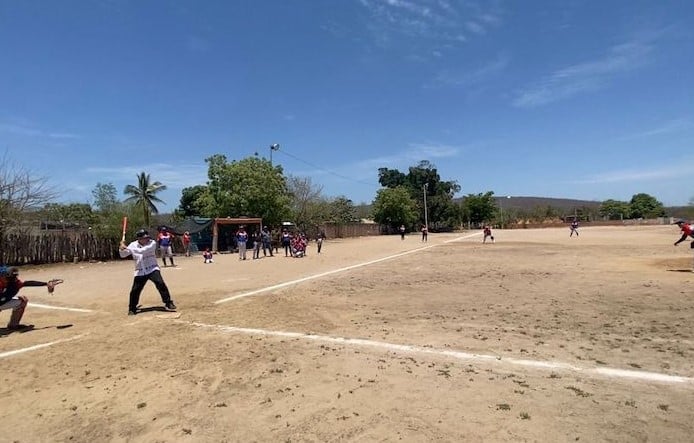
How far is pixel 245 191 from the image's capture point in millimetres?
38594

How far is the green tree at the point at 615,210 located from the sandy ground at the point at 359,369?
12284 centimetres

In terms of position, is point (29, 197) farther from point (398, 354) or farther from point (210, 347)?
point (398, 354)

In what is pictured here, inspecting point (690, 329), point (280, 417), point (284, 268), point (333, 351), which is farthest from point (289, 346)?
point (284, 268)

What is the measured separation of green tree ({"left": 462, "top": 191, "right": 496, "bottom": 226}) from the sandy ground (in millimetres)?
90853

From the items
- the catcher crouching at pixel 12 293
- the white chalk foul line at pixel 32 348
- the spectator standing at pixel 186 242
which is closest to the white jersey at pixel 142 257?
the catcher crouching at pixel 12 293

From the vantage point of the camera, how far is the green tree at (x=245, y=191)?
3866 cm

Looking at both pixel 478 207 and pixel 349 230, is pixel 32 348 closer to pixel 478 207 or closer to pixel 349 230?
pixel 349 230

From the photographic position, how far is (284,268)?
20141 millimetres

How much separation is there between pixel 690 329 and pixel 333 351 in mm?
5433

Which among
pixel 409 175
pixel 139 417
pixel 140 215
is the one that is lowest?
pixel 139 417

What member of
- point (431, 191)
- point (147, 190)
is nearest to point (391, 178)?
point (431, 191)

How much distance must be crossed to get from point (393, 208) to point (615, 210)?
73403mm

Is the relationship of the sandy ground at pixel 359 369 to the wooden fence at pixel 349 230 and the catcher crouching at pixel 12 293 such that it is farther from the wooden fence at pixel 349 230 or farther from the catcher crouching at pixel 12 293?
the wooden fence at pixel 349 230

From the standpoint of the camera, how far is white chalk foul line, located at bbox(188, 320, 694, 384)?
5398mm
